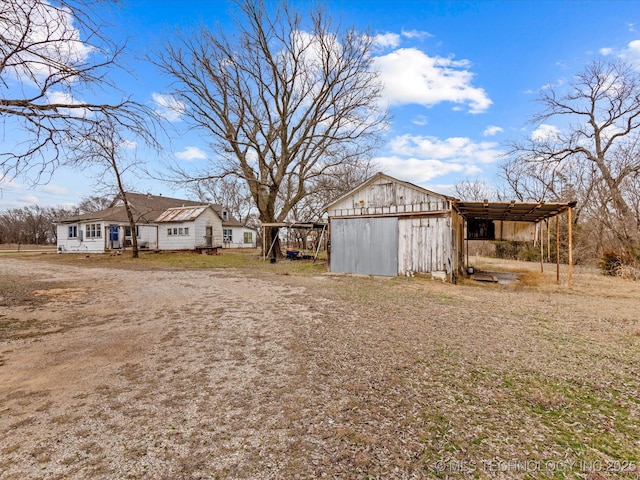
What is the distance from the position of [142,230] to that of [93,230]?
333 cm

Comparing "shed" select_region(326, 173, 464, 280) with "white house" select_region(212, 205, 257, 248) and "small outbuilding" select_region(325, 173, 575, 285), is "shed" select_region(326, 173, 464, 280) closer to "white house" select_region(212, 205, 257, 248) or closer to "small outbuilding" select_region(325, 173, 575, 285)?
"small outbuilding" select_region(325, 173, 575, 285)

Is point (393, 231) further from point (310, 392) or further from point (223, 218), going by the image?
point (223, 218)

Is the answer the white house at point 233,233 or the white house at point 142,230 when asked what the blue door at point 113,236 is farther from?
the white house at point 233,233

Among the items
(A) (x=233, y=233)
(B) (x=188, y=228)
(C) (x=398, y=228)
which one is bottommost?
(C) (x=398, y=228)

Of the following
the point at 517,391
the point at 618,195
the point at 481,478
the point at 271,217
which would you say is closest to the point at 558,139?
the point at 618,195

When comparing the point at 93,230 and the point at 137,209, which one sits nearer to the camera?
the point at 93,230

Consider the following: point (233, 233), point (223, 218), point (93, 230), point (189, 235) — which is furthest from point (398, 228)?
point (93, 230)

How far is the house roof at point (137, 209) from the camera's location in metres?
23.7

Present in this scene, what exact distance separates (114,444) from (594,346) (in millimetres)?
5700

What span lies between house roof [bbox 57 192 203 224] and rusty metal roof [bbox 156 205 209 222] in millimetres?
1015

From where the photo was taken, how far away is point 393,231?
38.6 feet

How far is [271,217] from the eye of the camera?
20234 mm

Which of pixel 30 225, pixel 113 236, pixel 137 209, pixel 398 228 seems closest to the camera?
pixel 398 228

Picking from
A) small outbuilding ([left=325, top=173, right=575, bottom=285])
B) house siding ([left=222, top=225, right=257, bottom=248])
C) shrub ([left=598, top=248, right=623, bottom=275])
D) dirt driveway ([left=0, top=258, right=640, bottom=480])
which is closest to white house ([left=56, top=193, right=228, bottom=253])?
house siding ([left=222, top=225, right=257, bottom=248])
